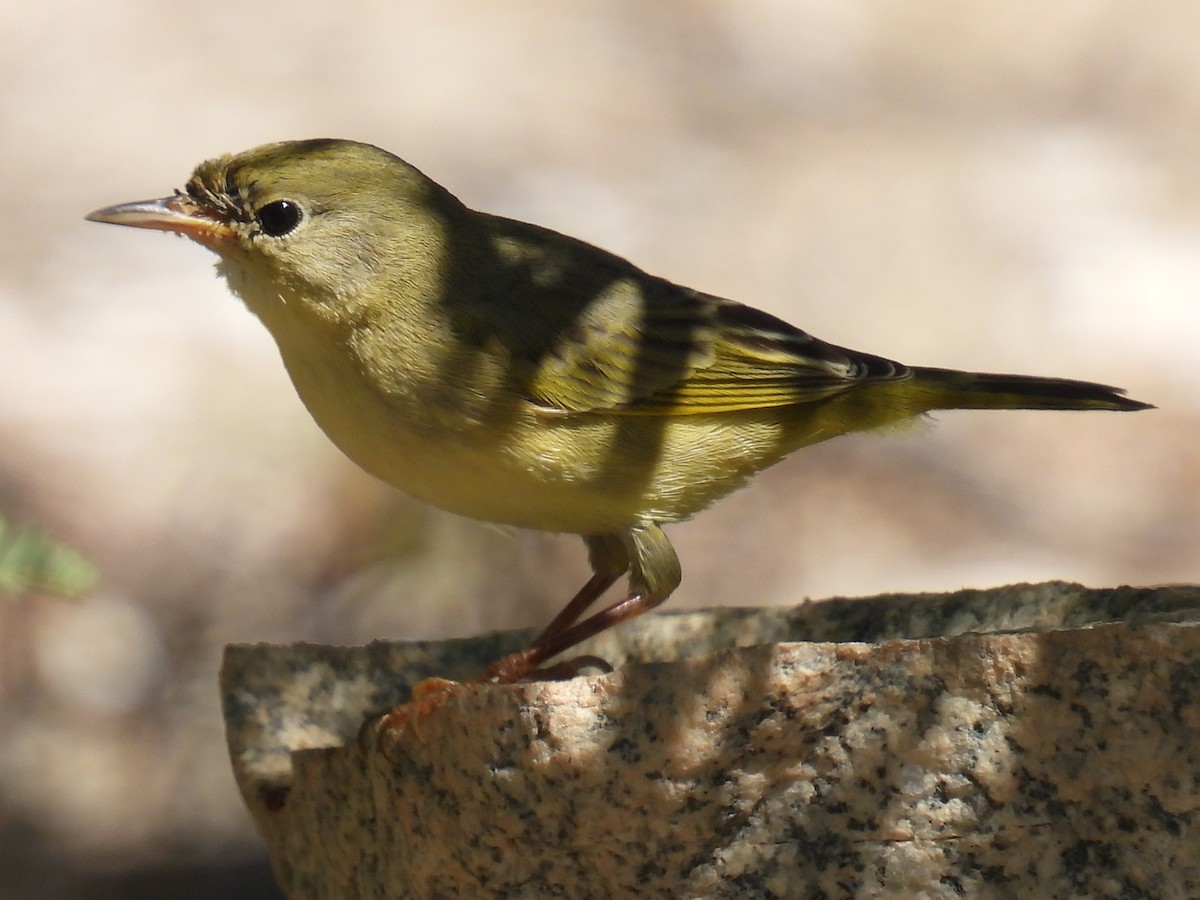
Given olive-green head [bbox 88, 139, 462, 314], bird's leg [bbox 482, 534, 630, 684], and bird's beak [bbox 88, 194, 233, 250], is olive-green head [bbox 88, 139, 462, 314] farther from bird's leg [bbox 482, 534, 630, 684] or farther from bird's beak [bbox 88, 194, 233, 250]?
bird's leg [bbox 482, 534, 630, 684]

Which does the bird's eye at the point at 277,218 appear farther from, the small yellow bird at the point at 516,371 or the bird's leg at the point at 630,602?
the bird's leg at the point at 630,602

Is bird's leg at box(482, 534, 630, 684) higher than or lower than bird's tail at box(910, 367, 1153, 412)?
lower

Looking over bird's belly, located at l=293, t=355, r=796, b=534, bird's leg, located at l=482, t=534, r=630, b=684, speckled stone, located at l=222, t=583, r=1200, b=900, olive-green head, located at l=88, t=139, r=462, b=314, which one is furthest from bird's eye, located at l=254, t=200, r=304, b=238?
speckled stone, located at l=222, t=583, r=1200, b=900

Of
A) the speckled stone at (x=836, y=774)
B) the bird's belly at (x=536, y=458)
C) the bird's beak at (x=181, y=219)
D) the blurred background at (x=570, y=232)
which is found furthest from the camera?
the blurred background at (x=570, y=232)

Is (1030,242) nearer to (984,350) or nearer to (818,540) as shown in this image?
(984,350)

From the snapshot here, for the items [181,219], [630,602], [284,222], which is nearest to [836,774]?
[630,602]

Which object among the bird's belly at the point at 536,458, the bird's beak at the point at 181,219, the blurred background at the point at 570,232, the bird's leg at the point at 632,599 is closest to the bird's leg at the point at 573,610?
the bird's leg at the point at 632,599
